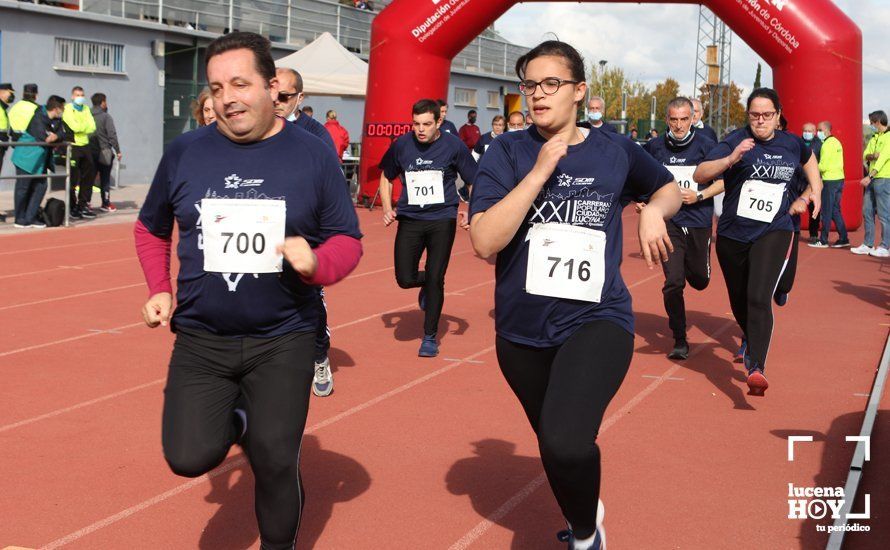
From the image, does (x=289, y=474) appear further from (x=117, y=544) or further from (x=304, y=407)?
(x=117, y=544)

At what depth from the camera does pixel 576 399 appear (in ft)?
12.6

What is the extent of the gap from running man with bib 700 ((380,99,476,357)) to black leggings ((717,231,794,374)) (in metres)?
2.15

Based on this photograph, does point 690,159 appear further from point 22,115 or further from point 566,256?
point 22,115

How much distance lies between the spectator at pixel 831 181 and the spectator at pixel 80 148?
11871 mm

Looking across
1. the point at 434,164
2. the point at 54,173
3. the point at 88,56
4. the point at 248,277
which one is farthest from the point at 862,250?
the point at 88,56

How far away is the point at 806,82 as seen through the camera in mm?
19734

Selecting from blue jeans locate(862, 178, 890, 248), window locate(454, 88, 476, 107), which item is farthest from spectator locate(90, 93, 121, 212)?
window locate(454, 88, 476, 107)

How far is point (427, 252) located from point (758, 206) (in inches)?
103

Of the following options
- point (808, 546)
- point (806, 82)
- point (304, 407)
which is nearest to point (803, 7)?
point (806, 82)

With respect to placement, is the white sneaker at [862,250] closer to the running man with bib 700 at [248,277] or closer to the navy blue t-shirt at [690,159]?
the navy blue t-shirt at [690,159]

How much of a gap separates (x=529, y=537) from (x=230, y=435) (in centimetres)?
153

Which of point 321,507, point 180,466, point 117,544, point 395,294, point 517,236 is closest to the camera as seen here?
point 180,466

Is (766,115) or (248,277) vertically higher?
(766,115)

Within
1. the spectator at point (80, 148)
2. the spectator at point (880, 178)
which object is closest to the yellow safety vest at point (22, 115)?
the spectator at point (80, 148)
